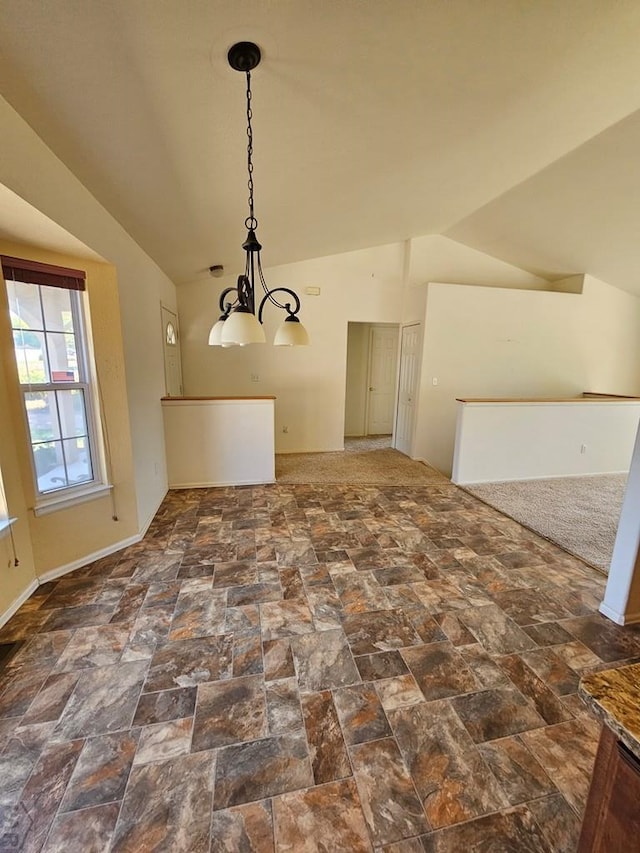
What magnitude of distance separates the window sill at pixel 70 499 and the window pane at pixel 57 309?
1188 mm

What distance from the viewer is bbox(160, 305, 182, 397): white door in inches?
167

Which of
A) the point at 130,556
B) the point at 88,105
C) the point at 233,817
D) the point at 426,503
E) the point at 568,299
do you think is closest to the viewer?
the point at 233,817

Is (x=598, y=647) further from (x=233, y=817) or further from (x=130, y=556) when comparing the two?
(x=130, y=556)

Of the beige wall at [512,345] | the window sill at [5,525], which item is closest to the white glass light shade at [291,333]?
the window sill at [5,525]

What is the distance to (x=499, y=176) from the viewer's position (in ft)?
11.5

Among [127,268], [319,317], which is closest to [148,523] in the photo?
[127,268]

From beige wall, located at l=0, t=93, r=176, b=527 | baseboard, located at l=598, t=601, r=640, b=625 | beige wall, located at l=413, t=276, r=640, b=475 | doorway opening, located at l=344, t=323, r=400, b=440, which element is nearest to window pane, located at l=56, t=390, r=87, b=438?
beige wall, located at l=0, t=93, r=176, b=527

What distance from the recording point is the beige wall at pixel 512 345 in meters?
5.16

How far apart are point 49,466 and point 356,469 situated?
3519mm

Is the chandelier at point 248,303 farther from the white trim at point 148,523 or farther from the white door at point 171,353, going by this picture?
the white door at point 171,353

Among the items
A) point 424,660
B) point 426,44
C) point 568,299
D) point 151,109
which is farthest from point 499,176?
point 424,660

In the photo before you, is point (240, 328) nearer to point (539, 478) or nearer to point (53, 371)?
point (53, 371)

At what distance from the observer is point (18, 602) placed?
2.21 metres

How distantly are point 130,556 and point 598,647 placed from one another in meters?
3.17
